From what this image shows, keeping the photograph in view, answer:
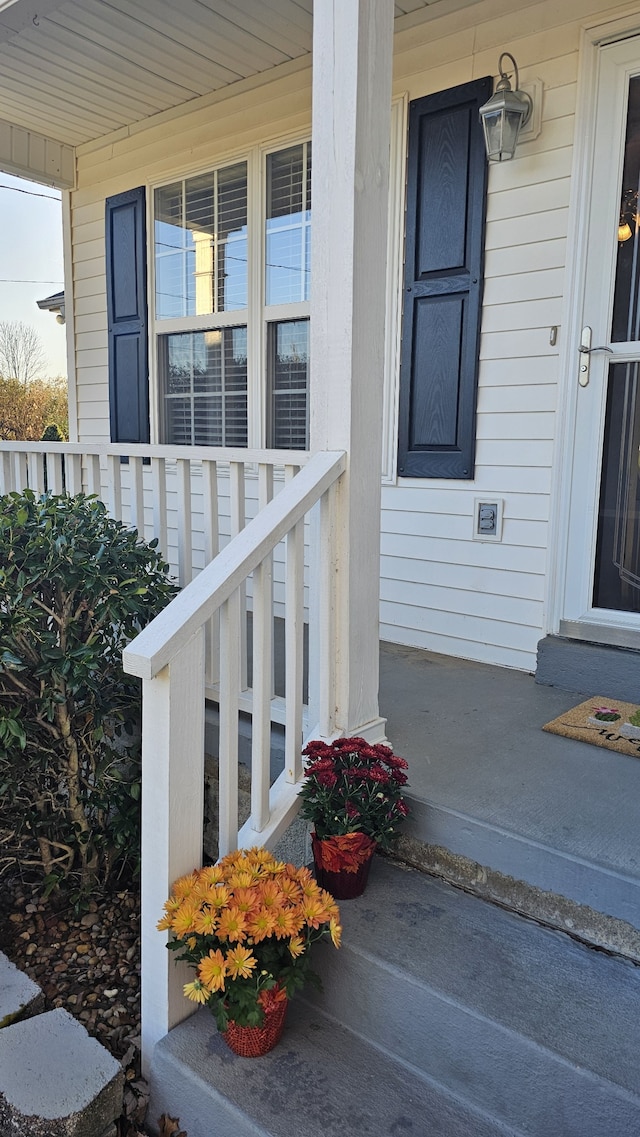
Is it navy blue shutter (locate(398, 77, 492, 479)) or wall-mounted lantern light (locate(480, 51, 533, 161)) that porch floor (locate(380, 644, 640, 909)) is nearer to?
navy blue shutter (locate(398, 77, 492, 479))

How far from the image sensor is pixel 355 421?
197 centimetres

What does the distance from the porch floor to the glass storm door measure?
0.40 m

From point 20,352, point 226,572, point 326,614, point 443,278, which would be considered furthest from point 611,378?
point 20,352

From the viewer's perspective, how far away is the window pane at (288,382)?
12.1ft

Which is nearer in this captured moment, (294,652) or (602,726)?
(294,652)

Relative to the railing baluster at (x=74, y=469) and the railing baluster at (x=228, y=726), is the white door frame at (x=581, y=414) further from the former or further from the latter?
the railing baluster at (x=74, y=469)

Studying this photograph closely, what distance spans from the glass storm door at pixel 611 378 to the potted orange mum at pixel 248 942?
5.44 ft

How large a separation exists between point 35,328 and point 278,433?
51.7 feet

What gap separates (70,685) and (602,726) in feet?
5.22

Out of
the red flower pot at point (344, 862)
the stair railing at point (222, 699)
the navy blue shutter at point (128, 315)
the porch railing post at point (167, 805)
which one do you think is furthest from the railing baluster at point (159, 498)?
the navy blue shutter at point (128, 315)

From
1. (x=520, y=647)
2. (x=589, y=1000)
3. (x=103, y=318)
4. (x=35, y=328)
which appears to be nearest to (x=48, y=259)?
(x=35, y=328)

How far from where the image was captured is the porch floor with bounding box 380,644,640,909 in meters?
1.71

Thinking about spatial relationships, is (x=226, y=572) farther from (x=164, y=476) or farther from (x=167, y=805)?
(x=164, y=476)

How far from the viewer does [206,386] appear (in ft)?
13.6
